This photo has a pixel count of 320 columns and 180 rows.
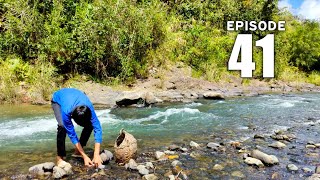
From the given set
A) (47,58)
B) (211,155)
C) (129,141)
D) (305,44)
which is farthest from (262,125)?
(305,44)

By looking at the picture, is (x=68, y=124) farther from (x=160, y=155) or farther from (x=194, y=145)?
(x=194, y=145)

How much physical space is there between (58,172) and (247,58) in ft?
57.8

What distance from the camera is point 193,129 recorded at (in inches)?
331

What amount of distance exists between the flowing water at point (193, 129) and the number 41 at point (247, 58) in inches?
286

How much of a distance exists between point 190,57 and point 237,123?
10165mm

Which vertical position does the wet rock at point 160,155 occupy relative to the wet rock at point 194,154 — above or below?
above

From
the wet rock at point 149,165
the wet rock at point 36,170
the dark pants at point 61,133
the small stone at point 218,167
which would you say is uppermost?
the dark pants at point 61,133

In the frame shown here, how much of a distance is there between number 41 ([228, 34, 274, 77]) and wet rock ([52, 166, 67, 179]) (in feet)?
51.8

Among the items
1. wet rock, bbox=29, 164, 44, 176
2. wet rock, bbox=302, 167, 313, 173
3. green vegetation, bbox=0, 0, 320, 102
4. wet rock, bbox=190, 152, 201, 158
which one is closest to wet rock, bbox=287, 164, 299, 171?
wet rock, bbox=302, 167, 313, 173

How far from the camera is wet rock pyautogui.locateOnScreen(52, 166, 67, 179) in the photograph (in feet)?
16.0

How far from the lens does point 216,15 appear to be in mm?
23469

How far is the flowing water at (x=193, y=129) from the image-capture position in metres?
5.66

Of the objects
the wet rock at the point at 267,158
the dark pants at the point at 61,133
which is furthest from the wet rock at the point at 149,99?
the wet rock at the point at 267,158

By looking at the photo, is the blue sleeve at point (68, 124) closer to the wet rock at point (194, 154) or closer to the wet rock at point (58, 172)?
the wet rock at point (58, 172)
